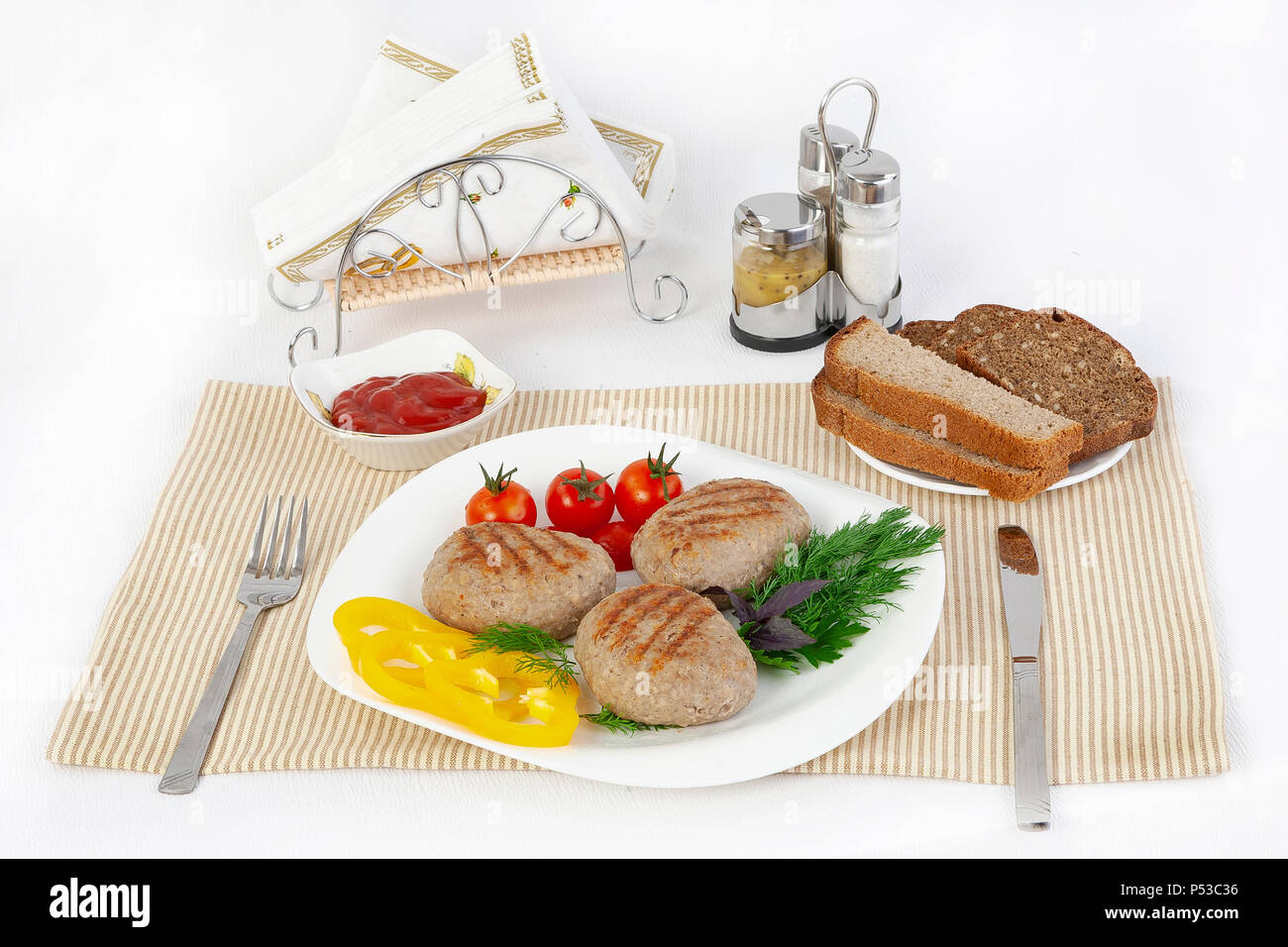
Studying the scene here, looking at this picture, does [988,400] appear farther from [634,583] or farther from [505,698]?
[505,698]

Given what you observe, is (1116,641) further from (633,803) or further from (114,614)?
(114,614)

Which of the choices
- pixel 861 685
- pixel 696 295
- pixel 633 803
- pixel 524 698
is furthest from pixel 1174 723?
pixel 696 295

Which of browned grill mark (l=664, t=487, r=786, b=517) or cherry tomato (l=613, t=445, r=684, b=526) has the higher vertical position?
browned grill mark (l=664, t=487, r=786, b=517)

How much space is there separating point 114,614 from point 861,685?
1.66m

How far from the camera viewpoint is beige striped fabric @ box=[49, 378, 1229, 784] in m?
2.39

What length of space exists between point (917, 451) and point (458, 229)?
1.42m

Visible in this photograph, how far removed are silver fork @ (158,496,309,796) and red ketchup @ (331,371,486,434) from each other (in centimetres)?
27

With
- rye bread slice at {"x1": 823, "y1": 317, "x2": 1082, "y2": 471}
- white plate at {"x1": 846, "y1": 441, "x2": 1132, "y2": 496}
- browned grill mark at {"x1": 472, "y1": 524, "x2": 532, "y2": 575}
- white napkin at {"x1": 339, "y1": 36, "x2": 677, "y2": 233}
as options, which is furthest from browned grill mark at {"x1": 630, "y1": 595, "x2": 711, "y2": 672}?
white napkin at {"x1": 339, "y1": 36, "x2": 677, "y2": 233}

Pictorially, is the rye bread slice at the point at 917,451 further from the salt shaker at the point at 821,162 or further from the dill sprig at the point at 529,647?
the dill sprig at the point at 529,647

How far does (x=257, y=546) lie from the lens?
2.91 metres

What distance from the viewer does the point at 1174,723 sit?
7.87 ft

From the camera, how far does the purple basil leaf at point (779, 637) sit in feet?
7.79

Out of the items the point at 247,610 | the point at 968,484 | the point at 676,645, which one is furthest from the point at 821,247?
the point at 247,610

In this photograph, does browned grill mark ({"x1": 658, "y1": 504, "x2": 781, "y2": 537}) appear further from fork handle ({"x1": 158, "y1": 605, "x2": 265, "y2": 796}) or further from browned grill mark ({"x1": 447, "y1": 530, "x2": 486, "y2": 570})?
fork handle ({"x1": 158, "y1": 605, "x2": 265, "y2": 796})
